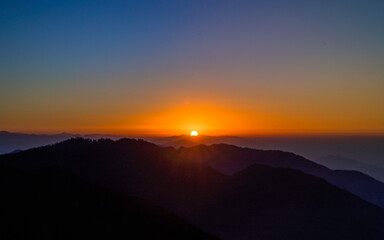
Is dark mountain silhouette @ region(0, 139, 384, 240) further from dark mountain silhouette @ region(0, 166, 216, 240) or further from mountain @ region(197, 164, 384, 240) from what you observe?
dark mountain silhouette @ region(0, 166, 216, 240)

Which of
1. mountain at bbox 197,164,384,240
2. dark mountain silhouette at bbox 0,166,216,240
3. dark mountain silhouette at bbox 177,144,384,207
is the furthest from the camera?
dark mountain silhouette at bbox 177,144,384,207

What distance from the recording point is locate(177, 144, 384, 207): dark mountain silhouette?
5285 inches

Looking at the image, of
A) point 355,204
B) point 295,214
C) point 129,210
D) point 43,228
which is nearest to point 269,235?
point 295,214

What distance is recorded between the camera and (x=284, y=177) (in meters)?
87.3

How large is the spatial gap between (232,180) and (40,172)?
185 ft

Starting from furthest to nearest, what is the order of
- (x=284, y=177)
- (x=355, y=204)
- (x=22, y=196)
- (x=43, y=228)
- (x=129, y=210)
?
(x=284, y=177) < (x=355, y=204) < (x=129, y=210) < (x=22, y=196) < (x=43, y=228)

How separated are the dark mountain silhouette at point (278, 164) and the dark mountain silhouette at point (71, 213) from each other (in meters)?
87.5

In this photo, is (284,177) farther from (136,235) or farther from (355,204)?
(136,235)

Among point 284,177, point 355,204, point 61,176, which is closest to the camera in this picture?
point 61,176

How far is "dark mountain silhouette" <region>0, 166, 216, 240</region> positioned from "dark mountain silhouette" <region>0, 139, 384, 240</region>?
20.3 m

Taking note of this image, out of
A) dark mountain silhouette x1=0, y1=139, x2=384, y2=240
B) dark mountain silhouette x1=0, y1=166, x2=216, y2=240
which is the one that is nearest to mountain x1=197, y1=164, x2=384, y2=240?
dark mountain silhouette x1=0, y1=139, x2=384, y2=240

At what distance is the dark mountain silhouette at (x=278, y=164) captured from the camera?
134 meters

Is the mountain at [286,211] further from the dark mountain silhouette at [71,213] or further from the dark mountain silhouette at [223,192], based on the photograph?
the dark mountain silhouette at [71,213]

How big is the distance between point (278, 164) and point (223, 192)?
66899 millimetres
